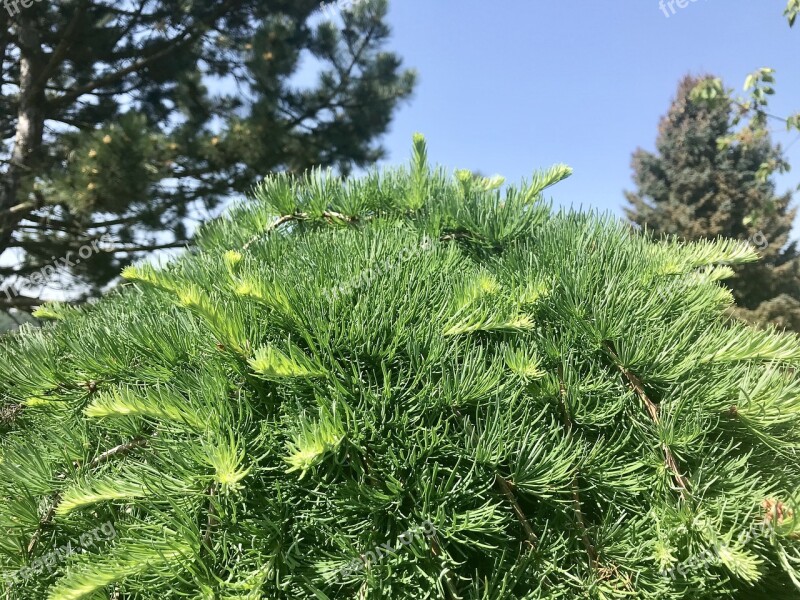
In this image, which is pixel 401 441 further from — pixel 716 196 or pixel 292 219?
pixel 716 196

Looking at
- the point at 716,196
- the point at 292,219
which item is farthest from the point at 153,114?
the point at 716,196

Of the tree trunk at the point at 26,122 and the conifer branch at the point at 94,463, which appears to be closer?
the conifer branch at the point at 94,463

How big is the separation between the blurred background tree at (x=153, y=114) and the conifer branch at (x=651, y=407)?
3432 millimetres

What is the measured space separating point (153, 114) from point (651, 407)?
5.34 m

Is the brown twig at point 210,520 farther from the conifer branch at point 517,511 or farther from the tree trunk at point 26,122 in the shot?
the tree trunk at point 26,122

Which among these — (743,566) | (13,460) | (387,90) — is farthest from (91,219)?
(743,566)

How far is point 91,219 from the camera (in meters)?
3.59

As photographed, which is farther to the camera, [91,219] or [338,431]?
[91,219]

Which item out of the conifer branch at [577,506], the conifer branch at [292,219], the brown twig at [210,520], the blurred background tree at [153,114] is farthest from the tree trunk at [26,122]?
the conifer branch at [577,506]

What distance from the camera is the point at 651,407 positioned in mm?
472

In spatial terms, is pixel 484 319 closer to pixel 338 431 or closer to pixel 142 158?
pixel 338 431

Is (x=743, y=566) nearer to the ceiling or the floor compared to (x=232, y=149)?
nearer to the floor

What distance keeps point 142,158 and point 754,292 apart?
10.5m

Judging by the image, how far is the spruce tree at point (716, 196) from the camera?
370 inches
